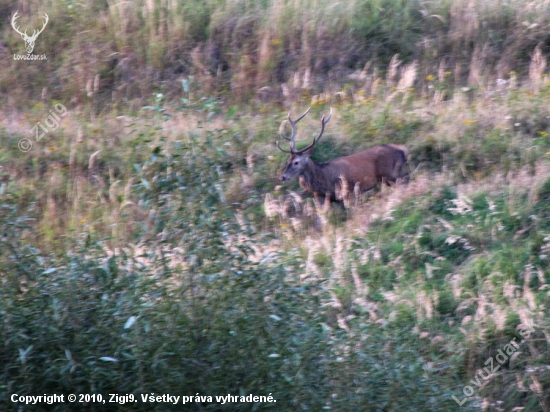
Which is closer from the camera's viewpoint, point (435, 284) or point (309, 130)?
point (435, 284)

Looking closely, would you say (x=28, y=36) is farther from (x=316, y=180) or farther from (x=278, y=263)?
(x=278, y=263)

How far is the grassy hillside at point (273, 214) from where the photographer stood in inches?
186

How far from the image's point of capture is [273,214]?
31.0ft

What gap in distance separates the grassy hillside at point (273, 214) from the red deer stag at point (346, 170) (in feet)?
1.02

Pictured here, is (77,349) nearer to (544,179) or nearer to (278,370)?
(278,370)

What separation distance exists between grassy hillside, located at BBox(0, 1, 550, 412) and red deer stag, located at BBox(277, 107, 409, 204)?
31cm

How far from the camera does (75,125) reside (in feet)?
41.4

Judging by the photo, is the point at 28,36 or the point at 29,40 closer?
A: the point at 29,40

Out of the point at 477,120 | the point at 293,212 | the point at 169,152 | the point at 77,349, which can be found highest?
the point at 169,152

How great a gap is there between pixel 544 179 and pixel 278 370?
574 centimetres

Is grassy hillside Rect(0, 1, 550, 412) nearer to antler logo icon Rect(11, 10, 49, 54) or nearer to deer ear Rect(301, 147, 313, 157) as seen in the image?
antler logo icon Rect(11, 10, 49, 54)

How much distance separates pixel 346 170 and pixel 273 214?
1437 mm

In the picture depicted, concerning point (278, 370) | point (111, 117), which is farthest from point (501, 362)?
point (111, 117)

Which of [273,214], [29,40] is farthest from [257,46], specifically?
[273,214]
